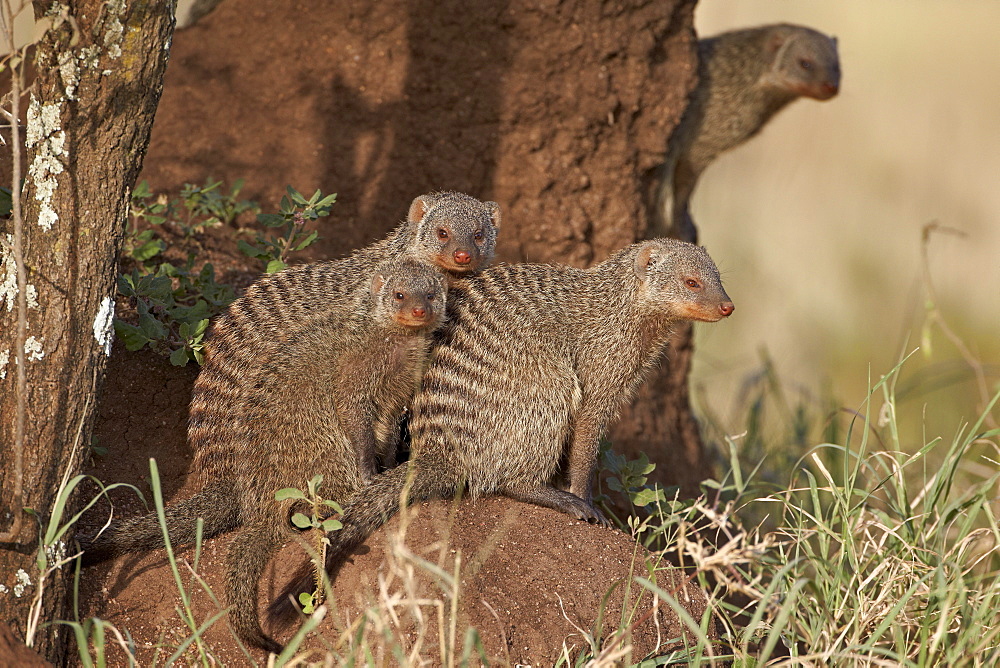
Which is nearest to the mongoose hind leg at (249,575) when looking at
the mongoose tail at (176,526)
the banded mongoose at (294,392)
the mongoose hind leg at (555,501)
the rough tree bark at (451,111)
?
the banded mongoose at (294,392)

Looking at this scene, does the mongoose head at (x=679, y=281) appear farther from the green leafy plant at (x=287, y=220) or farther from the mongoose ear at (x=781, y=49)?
the mongoose ear at (x=781, y=49)

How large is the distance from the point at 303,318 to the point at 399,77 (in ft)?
4.60

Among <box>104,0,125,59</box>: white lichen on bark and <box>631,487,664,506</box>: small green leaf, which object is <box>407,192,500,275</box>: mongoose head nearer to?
<box>631,487,664,506</box>: small green leaf

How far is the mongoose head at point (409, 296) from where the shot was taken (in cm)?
244

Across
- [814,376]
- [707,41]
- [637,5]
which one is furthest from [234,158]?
[814,376]

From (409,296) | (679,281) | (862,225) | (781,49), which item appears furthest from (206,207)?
(862,225)

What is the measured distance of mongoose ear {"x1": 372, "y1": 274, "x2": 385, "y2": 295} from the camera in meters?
2.59

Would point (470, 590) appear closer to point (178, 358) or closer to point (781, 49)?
point (178, 358)

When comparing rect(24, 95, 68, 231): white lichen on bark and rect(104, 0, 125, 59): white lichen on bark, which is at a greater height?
rect(104, 0, 125, 59): white lichen on bark

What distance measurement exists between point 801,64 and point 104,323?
13.2 ft

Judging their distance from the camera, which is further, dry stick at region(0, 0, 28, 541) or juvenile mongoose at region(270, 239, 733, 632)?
juvenile mongoose at region(270, 239, 733, 632)

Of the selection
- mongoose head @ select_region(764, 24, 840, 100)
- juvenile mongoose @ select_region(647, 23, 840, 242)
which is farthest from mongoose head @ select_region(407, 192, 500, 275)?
mongoose head @ select_region(764, 24, 840, 100)

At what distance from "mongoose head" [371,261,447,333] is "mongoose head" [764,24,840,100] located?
10.1 feet

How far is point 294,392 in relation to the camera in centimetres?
237
